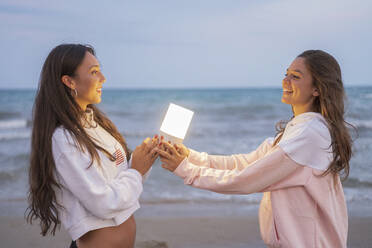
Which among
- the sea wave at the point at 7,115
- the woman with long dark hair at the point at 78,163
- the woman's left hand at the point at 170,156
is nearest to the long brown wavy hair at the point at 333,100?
the woman's left hand at the point at 170,156

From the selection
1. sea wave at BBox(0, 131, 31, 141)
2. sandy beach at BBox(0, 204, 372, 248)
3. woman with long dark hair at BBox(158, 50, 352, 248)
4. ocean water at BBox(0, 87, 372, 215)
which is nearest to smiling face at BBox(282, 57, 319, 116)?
woman with long dark hair at BBox(158, 50, 352, 248)

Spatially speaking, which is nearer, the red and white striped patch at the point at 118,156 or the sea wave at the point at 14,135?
the red and white striped patch at the point at 118,156

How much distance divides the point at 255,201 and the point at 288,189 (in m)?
3.21

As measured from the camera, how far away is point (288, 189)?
2420 mm

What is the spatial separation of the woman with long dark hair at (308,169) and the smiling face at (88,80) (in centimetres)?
107

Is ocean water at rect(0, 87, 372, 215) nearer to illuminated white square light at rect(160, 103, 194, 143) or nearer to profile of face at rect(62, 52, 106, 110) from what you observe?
illuminated white square light at rect(160, 103, 194, 143)

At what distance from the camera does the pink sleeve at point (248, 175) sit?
2.38 metres

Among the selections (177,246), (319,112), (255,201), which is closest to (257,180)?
(319,112)

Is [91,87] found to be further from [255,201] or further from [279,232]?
[255,201]

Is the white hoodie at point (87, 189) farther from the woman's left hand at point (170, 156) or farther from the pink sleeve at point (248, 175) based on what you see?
the pink sleeve at point (248, 175)

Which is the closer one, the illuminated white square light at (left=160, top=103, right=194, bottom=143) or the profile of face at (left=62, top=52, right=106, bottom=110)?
the profile of face at (left=62, top=52, right=106, bottom=110)

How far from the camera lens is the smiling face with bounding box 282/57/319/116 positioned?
8.38 feet

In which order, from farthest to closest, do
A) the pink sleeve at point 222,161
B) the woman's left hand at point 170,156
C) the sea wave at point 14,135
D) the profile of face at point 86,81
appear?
the sea wave at point 14,135
the pink sleeve at point 222,161
the woman's left hand at point 170,156
the profile of face at point 86,81

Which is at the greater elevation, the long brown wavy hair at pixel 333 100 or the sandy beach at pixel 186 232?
the long brown wavy hair at pixel 333 100
